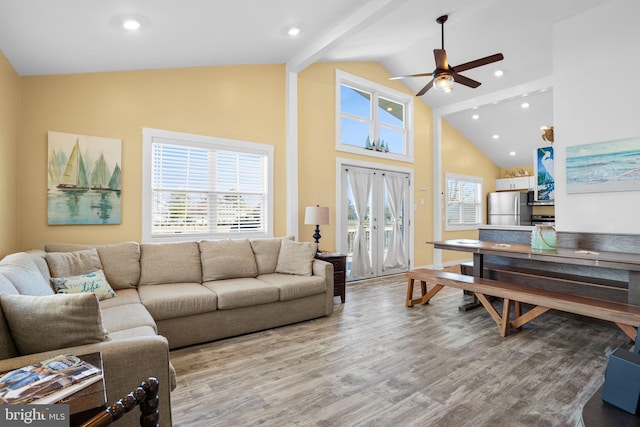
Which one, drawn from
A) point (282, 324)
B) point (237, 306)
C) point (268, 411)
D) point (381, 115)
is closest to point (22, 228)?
point (237, 306)

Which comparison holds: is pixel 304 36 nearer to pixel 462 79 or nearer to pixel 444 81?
pixel 444 81

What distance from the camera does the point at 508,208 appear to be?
8.84 meters

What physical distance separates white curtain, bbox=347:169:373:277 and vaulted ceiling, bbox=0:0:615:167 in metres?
2.04

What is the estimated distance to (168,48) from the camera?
11.5 ft

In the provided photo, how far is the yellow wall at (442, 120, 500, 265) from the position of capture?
7691 mm

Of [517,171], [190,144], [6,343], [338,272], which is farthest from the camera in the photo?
[517,171]

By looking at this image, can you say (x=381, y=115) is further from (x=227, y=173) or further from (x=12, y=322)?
(x=12, y=322)

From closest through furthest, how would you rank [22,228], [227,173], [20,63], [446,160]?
[20,63] < [22,228] < [227,173] < [446,160]

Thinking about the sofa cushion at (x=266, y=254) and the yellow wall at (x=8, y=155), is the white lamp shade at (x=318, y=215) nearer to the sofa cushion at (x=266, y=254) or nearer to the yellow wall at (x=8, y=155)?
the sofa cushion at (x=266, y=254)

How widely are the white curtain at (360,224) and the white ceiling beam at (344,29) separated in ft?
6.49

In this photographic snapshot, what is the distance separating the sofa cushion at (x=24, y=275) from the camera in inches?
76.6

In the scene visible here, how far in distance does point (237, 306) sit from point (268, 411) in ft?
4.25

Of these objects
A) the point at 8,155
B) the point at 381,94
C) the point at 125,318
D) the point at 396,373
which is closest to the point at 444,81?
the point at 381,94

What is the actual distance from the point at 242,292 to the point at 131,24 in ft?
8.49
